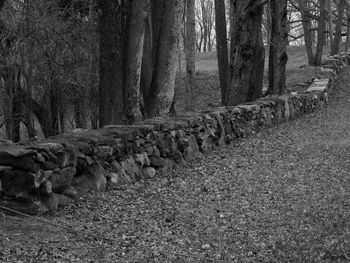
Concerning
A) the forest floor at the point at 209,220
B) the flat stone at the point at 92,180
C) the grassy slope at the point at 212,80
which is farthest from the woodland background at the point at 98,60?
the grassy slope at the point at 212,80

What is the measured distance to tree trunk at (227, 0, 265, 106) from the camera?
12.5m

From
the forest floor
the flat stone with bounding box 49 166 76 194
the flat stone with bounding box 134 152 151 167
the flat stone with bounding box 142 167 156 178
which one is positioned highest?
the flat stone with bounding box 49 166 76 194

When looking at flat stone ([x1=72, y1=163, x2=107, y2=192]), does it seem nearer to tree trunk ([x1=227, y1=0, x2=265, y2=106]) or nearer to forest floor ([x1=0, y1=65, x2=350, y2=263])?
forest floor ([x1=0, y1=65, x2=350, y2=263])

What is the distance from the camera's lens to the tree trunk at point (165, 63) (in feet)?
32.7

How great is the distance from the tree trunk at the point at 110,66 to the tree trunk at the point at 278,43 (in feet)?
23.3

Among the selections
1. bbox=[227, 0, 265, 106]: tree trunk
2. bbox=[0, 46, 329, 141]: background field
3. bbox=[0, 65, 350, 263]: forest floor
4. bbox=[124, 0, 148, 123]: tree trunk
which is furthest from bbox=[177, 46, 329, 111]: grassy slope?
bbox=[0, 65, 350, 263]: forest floor

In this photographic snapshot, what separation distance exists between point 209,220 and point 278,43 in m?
10.5

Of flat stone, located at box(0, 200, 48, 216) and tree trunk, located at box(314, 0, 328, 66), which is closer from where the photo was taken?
flat stone, located at box(0, 200, 48, 216)

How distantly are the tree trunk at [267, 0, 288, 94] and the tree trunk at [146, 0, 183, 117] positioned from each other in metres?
5.49

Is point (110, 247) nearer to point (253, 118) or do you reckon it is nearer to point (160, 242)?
point (160, 242)

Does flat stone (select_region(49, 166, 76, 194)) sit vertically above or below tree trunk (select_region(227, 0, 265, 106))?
below

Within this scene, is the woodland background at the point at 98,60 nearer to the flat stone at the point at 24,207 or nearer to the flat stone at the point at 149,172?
the flat stone at the point at 149,172

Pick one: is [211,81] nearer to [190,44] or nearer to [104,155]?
[190,44]

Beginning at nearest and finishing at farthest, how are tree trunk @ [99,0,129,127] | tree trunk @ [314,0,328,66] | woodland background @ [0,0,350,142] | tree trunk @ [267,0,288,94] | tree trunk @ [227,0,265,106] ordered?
tree trunk @ [99,0,129,127], woodland background @ [0,0,350,142], tree trunk @ [227,0,265,106], tree trunk @ [267,0,288,94], tree trunk @ [314,0,328,66]
